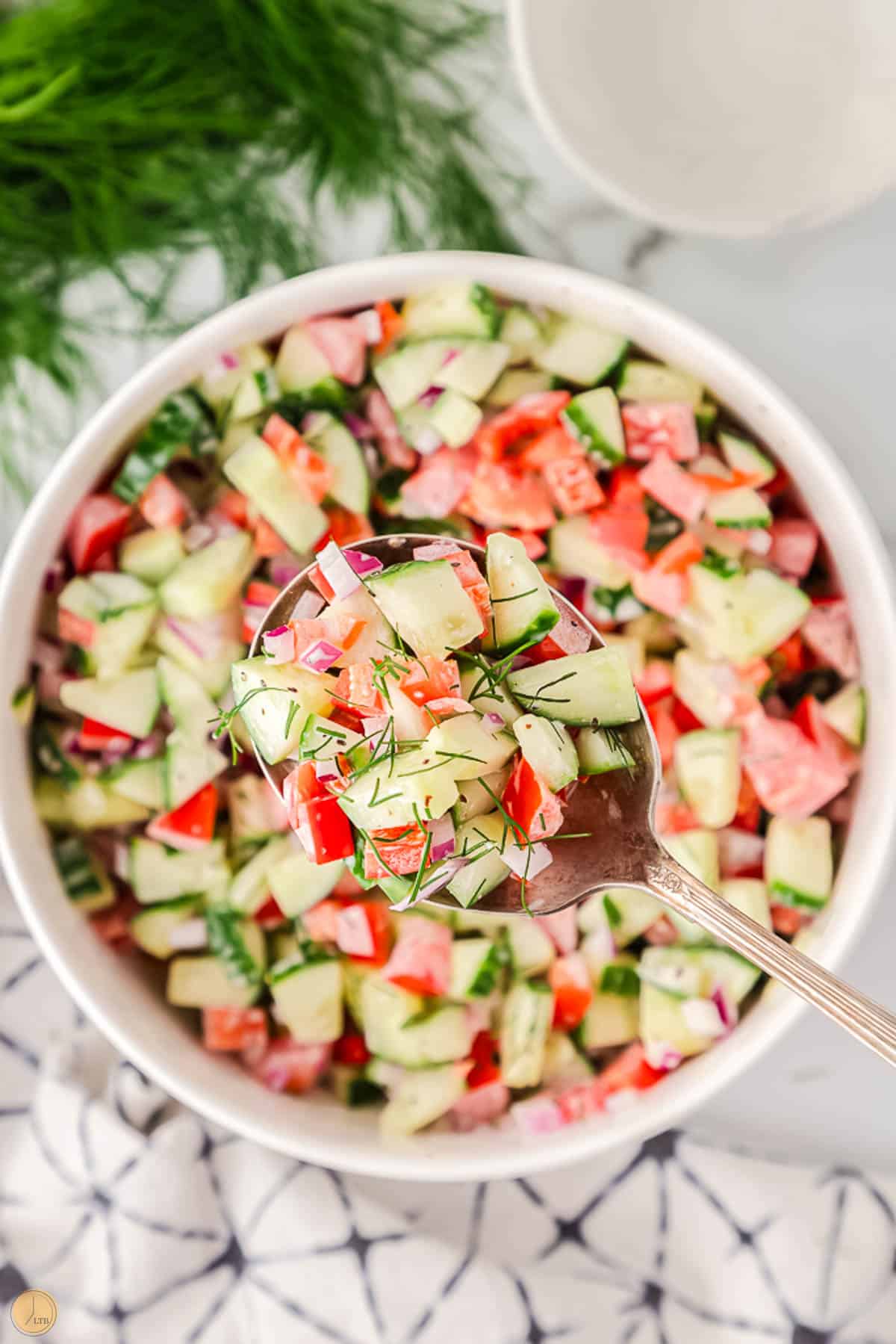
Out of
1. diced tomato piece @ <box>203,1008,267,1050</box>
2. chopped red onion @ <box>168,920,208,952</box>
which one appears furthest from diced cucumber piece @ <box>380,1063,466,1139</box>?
chopped red onion @ <box>168,920,208,952</box>

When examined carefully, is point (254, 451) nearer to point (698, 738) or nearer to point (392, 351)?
point (392, 351)

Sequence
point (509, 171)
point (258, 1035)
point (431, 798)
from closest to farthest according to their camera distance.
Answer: point (431, 798) → point (258, 1035) → point (509, 171)

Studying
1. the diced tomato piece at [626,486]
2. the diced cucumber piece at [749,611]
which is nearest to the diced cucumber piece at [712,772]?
the diced cucumber piece at [749,611]

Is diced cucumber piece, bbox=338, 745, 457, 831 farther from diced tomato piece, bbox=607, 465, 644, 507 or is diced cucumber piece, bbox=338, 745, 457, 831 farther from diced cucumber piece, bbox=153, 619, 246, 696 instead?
diced tomato piece, bbox=607, 465, 644, 507

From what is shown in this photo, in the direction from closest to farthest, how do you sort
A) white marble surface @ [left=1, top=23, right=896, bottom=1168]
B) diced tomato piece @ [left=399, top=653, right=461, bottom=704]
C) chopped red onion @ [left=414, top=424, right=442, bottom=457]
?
diced tomato piece @ [left=399, top=653, right=461, bottom=704], chopped red onion @ [left=414, top=424, right=442, bottom=457], white marble surface @ [left=1, top=23, right=896, bottom=1168]

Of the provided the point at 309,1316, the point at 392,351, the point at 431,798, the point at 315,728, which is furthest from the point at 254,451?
the point at 309,1316

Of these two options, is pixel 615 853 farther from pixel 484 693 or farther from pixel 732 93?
pixel 732 93

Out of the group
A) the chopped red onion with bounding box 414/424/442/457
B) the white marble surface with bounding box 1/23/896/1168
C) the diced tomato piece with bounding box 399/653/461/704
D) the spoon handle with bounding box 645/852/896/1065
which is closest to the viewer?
the spoon handle with bounding box 645/852/896/1065

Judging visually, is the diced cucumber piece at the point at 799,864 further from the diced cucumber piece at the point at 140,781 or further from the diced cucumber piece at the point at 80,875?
the diced cucumber piece at the point at 80,875
